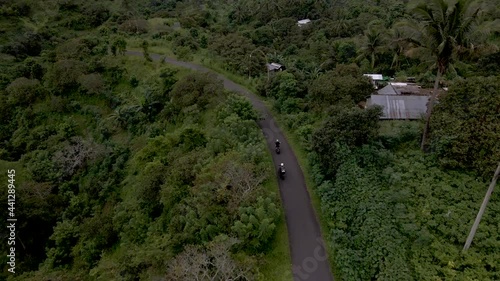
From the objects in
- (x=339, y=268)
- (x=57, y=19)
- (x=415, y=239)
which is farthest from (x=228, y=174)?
(x=57, y=19)

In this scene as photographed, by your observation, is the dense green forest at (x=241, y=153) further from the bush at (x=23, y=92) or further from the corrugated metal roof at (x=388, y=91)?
the corrugated metal roof at (x=388, y=91)

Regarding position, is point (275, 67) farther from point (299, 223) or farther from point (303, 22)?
point (303, 22)

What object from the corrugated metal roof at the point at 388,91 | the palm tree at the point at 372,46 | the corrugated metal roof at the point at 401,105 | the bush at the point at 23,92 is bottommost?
the bush at the point at 23,92

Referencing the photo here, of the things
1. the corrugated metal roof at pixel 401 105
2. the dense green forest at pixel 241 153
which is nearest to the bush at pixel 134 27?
the dense green forest at pixel 241 153

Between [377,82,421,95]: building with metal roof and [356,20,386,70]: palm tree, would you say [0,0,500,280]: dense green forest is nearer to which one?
[356,20,386,70]: palm tree

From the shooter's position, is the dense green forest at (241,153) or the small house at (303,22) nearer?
the dense green forest at (241,153)

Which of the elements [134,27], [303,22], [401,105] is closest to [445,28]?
[401,105]

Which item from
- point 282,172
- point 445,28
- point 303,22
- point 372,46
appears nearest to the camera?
point 445,28
